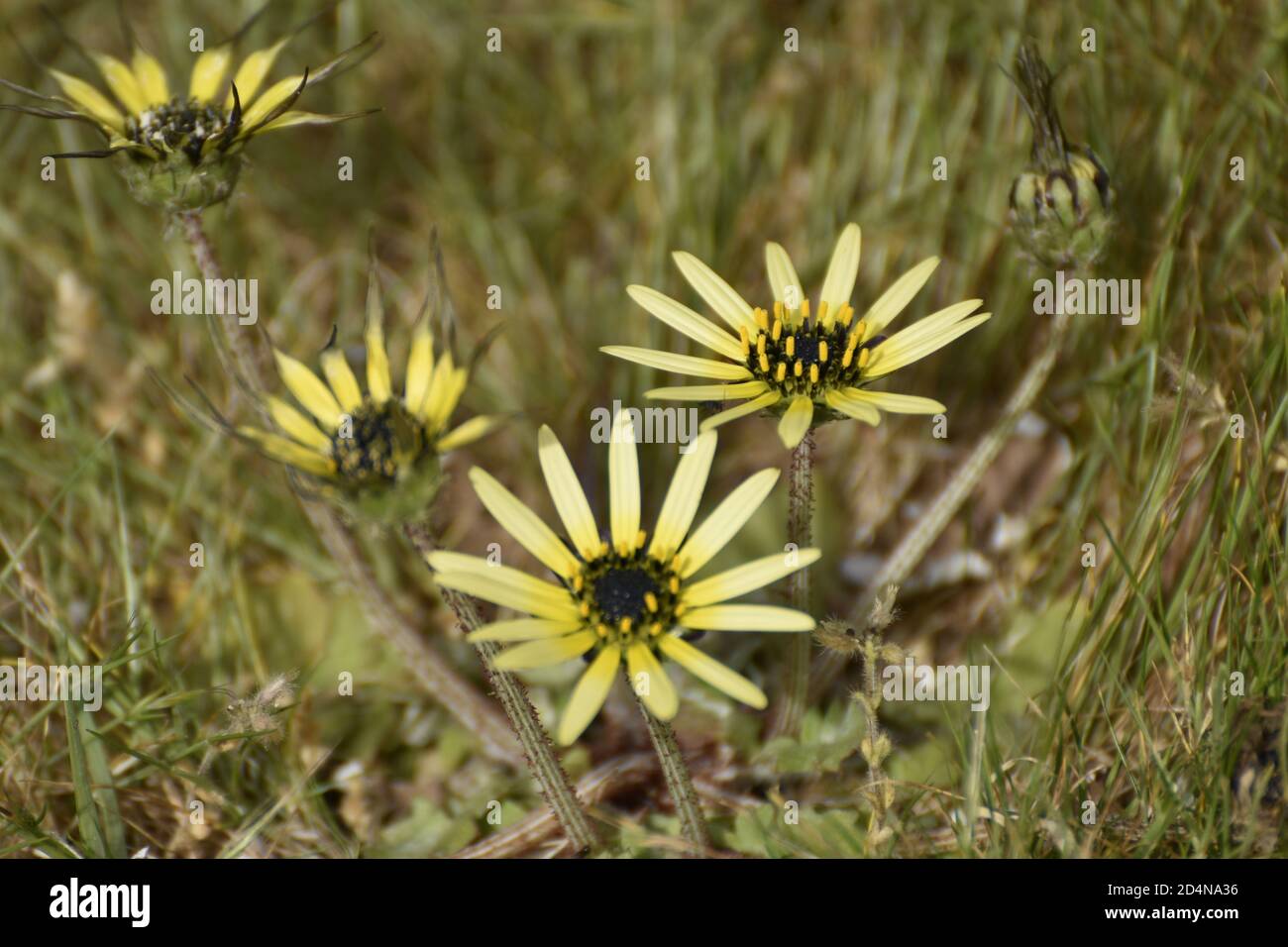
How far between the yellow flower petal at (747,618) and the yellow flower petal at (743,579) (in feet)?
0.14

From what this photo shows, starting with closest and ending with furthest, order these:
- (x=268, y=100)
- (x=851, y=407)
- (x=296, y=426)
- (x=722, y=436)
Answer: (x=851, y=407)
(x=296, y=426)
(x=268, y=100)
(x=722, y=436)

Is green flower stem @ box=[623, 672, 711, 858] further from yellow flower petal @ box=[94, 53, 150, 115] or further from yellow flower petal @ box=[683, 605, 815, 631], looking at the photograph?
yellow flower petal @ box=[94, 53, 150, 115]

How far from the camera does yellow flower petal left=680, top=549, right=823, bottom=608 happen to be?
2.66 metres

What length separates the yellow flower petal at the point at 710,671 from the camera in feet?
7.92

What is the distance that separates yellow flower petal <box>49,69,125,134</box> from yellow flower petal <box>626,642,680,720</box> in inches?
80.0

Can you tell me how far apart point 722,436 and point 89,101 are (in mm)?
2397

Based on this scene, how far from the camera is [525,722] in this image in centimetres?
278

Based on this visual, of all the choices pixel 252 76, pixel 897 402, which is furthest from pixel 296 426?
pixel 897 402

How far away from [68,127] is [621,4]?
248cm

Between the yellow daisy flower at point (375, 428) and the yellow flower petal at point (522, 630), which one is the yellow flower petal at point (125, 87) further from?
the yellow flower petal at point (522, 630)

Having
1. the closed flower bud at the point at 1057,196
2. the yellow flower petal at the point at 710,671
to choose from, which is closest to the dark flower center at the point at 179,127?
the yellow flower petal at the point at 710,671

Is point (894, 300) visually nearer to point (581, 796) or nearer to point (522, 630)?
point (522, 630)
